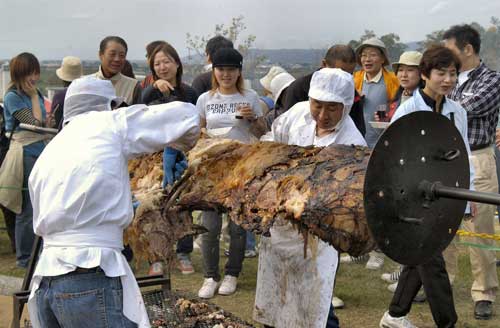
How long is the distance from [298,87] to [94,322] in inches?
133

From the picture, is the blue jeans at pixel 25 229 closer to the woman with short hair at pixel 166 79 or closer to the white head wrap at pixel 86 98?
the woman with short hair at pixel 166 79

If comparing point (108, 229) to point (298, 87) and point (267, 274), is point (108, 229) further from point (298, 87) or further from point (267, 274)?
point (298, 87)

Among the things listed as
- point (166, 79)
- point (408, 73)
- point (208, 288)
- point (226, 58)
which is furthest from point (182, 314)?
point (408, 73)

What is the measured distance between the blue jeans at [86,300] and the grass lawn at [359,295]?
268cm

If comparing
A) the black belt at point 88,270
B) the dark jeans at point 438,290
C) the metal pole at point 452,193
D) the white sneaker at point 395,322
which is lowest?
the white sneaker at point 395,322

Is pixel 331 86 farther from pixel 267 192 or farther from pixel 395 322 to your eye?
pixel 395 322

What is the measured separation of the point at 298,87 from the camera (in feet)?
19.9

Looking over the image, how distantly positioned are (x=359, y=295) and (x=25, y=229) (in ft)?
11.8

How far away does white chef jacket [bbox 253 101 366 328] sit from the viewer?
436 cm

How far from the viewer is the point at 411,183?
2854 mm

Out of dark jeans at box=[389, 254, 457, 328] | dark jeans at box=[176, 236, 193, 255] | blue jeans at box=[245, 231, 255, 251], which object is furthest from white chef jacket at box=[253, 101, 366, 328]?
blue jeans at box=[245, 231, 255, 251]

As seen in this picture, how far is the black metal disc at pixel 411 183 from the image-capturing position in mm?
2785

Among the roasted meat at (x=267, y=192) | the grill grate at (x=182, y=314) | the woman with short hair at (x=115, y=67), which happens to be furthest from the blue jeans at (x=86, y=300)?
the woman with short hair at (x=115, y=67)

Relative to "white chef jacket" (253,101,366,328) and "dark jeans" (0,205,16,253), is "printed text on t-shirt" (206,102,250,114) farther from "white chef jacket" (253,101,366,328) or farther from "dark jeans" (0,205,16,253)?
"dark jeans" (0,205,16,253)
